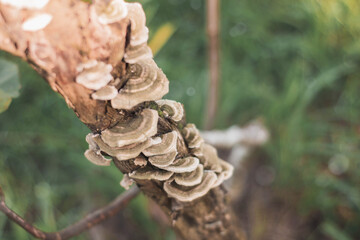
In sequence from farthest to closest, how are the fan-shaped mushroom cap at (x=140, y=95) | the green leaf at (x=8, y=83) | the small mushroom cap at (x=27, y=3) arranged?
the green leaf at (x=8, y=83), the fan-shaped mushroom cap at (x=140, y=95), the small mushroom cap at (x=27, y=3)

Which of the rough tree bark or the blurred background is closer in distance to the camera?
the rough tree bark

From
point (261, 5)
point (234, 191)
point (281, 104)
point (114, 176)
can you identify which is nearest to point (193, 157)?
point (114, 176)

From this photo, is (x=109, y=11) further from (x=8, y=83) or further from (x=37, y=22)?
(x=8, y=83)

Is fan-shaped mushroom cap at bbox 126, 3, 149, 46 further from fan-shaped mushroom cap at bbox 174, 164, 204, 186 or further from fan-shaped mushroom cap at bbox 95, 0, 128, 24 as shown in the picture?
fan-shaped mushroom cap at bbox 174, 164, 204, 186

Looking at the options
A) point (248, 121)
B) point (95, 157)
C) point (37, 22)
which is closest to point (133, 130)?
point (95, 157)

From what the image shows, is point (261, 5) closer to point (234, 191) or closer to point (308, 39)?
point (308, 39)

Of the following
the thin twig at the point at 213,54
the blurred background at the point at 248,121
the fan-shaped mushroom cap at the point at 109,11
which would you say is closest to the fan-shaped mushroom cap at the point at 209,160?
the fan-shaped mushroom cap at the point at 109,11

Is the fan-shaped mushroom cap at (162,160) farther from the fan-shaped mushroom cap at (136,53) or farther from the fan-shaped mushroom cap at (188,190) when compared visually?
the fan-shaped mushroom cap at (136,53)

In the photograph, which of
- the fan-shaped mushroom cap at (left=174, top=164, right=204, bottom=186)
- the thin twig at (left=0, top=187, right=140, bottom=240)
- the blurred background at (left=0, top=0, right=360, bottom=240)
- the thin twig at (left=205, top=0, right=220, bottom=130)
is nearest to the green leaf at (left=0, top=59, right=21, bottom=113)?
the thin twig at (left=0, top=187, right=140, bottom=240)
